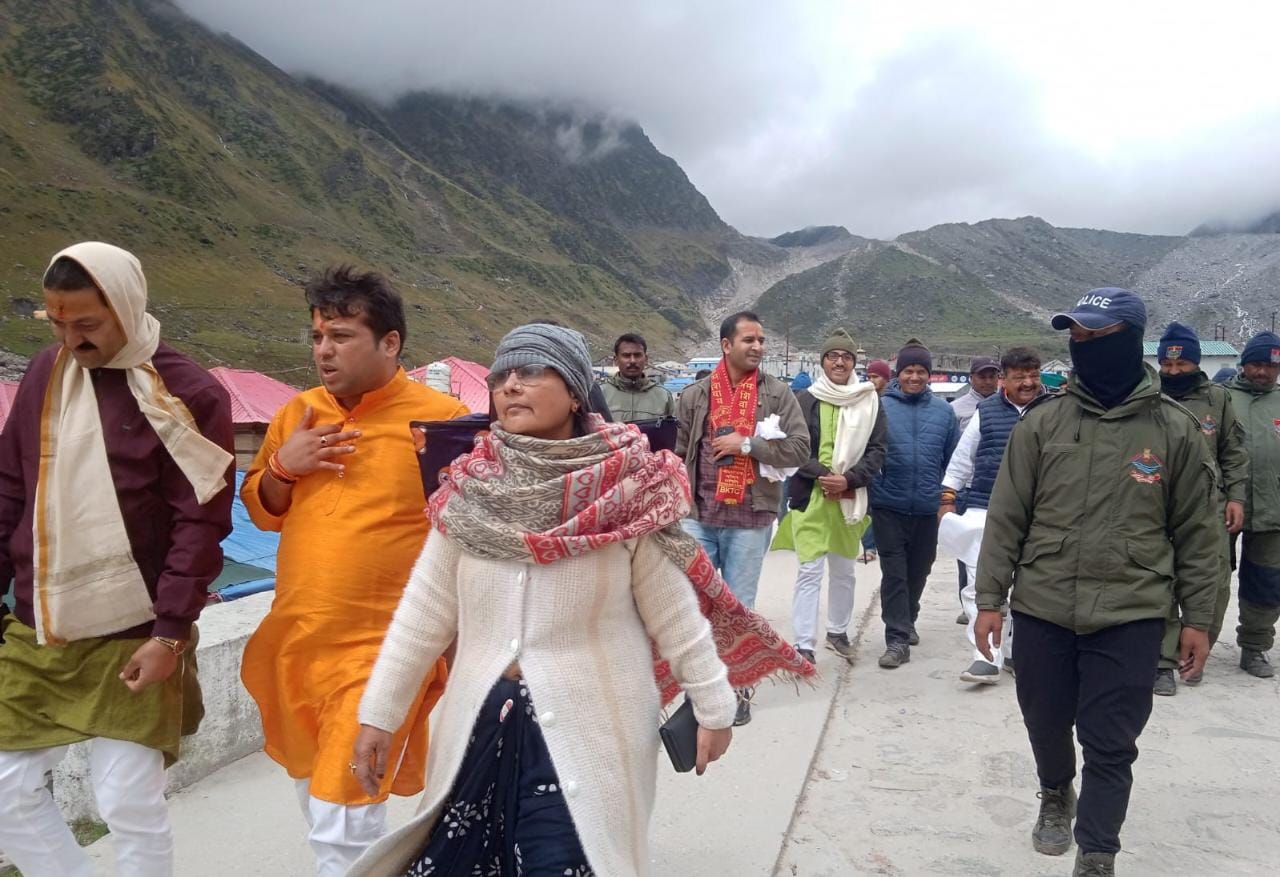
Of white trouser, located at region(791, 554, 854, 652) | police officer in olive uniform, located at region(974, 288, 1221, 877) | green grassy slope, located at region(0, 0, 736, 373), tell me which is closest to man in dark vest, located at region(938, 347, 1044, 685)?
white trouser, located at region(791, 554, 854, 652)

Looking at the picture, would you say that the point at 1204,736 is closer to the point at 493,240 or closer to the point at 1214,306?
the point at 493,240

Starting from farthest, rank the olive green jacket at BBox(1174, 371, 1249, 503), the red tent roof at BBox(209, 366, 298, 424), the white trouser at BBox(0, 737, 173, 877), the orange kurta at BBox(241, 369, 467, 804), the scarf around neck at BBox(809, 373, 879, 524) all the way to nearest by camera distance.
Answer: the red tent roof at BBox(209, 366, 298, 424)
the scarf around neck at BBox(809, 373, 879, 524)
the olive green jacket at BBox(1174, 371, 1249, 503)
the orange kurta at BBox(241, 369, 467, 804)
the white trouser at BBox(0, 737, 173, 877)

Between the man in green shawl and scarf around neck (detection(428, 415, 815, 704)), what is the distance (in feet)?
11.0

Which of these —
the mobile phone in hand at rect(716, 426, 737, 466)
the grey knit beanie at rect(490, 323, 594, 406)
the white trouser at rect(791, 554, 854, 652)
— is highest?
the grey knit beanie at rect(490, 323, 594, 406)

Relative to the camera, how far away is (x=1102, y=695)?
294cm

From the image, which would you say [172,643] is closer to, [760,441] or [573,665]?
[573,665]

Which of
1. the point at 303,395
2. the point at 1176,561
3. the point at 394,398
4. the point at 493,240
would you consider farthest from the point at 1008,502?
the point at 493,240

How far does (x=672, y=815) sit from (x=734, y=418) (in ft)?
6.55

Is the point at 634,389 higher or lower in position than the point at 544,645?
higher

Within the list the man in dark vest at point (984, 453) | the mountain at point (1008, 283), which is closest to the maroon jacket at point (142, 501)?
the man in dark vest at point (984, 453)

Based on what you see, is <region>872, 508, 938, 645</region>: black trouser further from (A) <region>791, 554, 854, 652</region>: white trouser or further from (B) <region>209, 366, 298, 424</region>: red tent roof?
(B) <region>209, 366, 298, 424</region>: red tent roof

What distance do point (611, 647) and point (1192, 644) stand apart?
205 centimetres

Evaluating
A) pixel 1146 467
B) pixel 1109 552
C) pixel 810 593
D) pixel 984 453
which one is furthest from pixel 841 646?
pixel 1146 467

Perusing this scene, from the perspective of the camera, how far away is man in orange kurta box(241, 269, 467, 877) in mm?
2426
